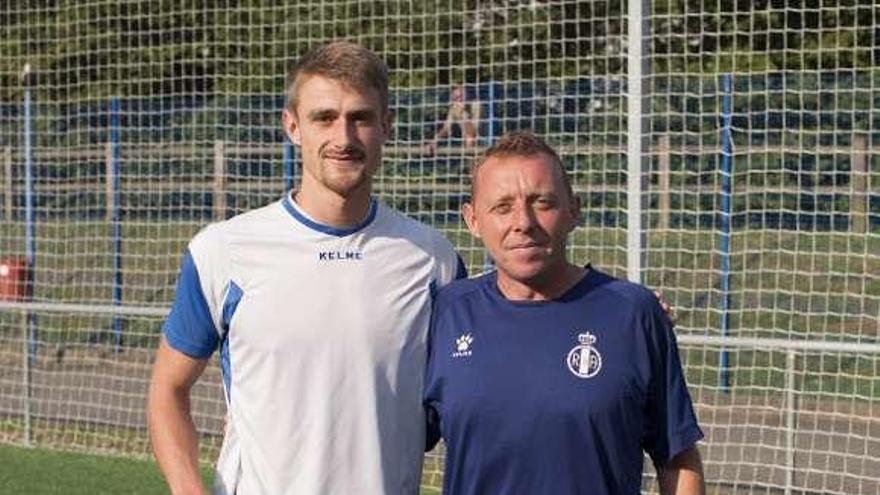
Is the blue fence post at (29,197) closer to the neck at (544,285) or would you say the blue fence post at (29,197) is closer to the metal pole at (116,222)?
the metal pole at (116,222)

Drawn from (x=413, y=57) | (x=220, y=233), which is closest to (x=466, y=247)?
(x=413, y=57)

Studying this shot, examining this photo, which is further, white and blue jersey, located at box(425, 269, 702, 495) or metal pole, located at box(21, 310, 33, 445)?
metal pole, located at box(21, 310, 33, 445)

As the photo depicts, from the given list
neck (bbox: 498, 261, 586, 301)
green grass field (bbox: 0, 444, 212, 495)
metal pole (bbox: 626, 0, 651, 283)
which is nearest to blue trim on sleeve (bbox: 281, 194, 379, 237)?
neck (bbox: 498, 261, 586, 301)

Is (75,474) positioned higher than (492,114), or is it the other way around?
(492,114)

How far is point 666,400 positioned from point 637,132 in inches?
178

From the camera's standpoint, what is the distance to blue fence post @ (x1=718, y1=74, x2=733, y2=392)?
9820mm

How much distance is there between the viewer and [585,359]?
133 inches

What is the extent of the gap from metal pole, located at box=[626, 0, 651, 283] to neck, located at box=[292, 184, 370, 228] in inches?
162

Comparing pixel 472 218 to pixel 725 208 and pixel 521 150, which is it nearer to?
pixel 521 150

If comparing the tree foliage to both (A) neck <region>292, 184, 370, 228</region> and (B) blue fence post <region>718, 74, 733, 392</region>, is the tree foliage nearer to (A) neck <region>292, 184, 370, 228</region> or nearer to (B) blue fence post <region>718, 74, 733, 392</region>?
(B) blue fence post <region>718, 74, 733, 392</region>

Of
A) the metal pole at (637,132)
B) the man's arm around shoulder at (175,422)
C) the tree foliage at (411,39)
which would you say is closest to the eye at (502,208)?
the man's arm around shoulder at (175,422)

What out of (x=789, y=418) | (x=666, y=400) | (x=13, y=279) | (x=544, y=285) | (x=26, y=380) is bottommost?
(x=26, y=380)

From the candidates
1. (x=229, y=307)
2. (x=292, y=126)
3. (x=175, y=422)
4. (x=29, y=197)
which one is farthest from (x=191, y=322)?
(x=29, y=197)

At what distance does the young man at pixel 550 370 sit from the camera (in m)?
3.37
